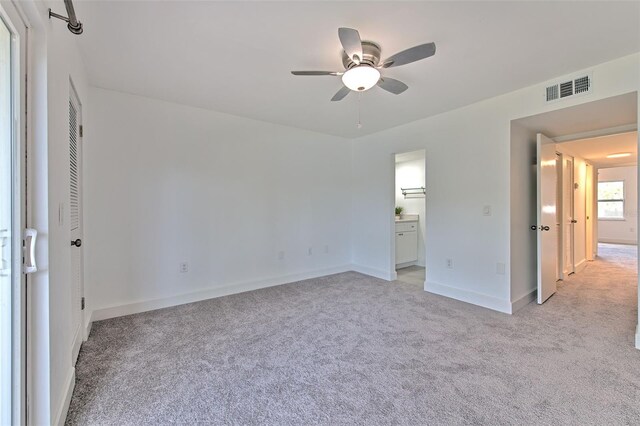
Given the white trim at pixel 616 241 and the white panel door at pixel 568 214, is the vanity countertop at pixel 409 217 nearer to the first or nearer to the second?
the white panel door at pixel 568 214

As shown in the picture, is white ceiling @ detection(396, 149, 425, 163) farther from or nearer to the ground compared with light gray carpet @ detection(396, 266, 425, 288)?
farther from the ground

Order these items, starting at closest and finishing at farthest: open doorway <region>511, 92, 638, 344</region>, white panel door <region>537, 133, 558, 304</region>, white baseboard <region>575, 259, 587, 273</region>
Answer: open doorway <region>511, 92, 638, 344</region> → white panel door <region>537, 133, 558, 304</region> → white baseboard <region>575, 259, 587, 273</region>

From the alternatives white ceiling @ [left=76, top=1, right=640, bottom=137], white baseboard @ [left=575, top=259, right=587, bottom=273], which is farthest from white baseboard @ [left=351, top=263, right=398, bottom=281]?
white baseboard @ [left=575, top=259, right=587, bottom=273]

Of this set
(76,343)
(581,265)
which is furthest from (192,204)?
(581,265)

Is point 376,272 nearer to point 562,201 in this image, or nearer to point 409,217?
point 409,217

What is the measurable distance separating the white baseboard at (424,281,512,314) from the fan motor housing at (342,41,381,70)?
9.04 ft

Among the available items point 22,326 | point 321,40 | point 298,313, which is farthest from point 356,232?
point 22,326

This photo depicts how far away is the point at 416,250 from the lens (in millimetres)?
5297

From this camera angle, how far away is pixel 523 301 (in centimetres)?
322

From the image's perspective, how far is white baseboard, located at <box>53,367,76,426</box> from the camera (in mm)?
1438

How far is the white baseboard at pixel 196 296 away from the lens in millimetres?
2855

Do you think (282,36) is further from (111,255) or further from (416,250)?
(416,250)

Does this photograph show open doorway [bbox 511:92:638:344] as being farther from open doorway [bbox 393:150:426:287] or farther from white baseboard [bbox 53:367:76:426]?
white baseboard [bbox 53:367:76:426]

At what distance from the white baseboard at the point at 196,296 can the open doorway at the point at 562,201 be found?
8.88 feet
